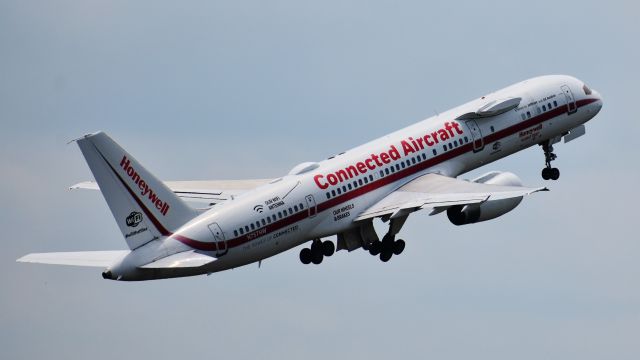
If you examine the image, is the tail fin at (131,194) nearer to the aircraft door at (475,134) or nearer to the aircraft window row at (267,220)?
the aircraft window row at (267,220)

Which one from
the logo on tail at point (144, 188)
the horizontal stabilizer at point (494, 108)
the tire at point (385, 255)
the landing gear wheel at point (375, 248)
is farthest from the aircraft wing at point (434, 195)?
the logo on tail at point (144, 188)

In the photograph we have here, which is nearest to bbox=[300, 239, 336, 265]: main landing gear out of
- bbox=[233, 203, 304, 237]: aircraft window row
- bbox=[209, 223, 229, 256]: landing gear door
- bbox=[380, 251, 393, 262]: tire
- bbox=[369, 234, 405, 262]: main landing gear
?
bbox=[369, 234, 405, 262]: main landing gear

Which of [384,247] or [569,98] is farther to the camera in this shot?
[569,98]

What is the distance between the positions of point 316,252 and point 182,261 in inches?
489

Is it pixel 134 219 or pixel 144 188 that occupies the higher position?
pixel 144 188

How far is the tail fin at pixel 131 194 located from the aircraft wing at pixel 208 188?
532 inches

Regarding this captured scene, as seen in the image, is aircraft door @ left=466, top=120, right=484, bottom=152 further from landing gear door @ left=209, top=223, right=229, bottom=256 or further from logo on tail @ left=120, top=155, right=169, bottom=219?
logo on tail @ left=120, top=155, right=169, bottom=219

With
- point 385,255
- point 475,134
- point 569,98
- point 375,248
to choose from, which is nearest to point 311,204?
point 375,248

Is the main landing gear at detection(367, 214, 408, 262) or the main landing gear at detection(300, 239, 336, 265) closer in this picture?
the main landing gear at detection(300, 239, 336, 265)

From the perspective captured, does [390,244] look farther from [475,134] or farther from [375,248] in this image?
[475,134]

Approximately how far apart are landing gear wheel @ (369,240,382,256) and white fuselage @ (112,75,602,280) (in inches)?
120

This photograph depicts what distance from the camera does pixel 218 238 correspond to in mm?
98688

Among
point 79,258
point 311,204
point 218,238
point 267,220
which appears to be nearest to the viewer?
point 79,258

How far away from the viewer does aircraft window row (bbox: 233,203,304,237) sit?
99750mm
